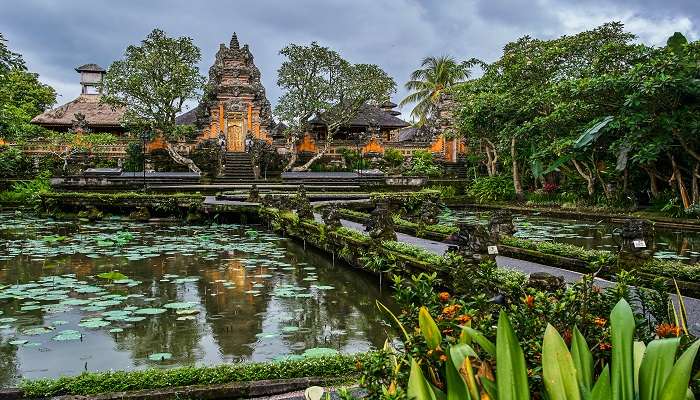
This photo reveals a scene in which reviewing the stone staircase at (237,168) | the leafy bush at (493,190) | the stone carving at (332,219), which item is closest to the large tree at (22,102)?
the stone staircase at (237,168)

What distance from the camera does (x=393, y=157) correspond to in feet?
101

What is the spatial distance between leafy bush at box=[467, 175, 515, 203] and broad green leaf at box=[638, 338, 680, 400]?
2210 cm

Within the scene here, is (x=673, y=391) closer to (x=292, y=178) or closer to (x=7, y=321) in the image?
(x=7, y=321)

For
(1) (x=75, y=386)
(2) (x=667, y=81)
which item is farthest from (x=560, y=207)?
(1) (x=75, y=386)

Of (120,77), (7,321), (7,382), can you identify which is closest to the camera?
(7,382)

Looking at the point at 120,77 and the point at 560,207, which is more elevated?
the point at 120,77

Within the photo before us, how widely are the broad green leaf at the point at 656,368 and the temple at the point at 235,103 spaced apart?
89.2 feet

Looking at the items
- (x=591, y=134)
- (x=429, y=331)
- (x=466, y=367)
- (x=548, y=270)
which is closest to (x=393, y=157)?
(x=591, y=134)

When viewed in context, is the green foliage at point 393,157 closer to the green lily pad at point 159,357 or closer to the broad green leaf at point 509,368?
the green lily pad at point 159,357

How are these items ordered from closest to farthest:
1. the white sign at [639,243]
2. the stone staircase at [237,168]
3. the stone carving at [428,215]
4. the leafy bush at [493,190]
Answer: the white sign at [639,243] → the stone carving at [428,215] → the leafy bush at [493,190] → the stone staircase at [237,168]

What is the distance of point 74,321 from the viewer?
5281 mm

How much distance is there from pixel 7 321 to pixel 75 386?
2.60 meters

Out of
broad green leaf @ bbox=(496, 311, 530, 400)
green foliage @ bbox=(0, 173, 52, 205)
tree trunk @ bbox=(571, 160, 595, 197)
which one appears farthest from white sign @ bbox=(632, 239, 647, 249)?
green foliage @ bbox=(0, 173, 52, 205)

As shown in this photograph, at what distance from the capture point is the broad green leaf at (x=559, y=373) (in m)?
1.75
